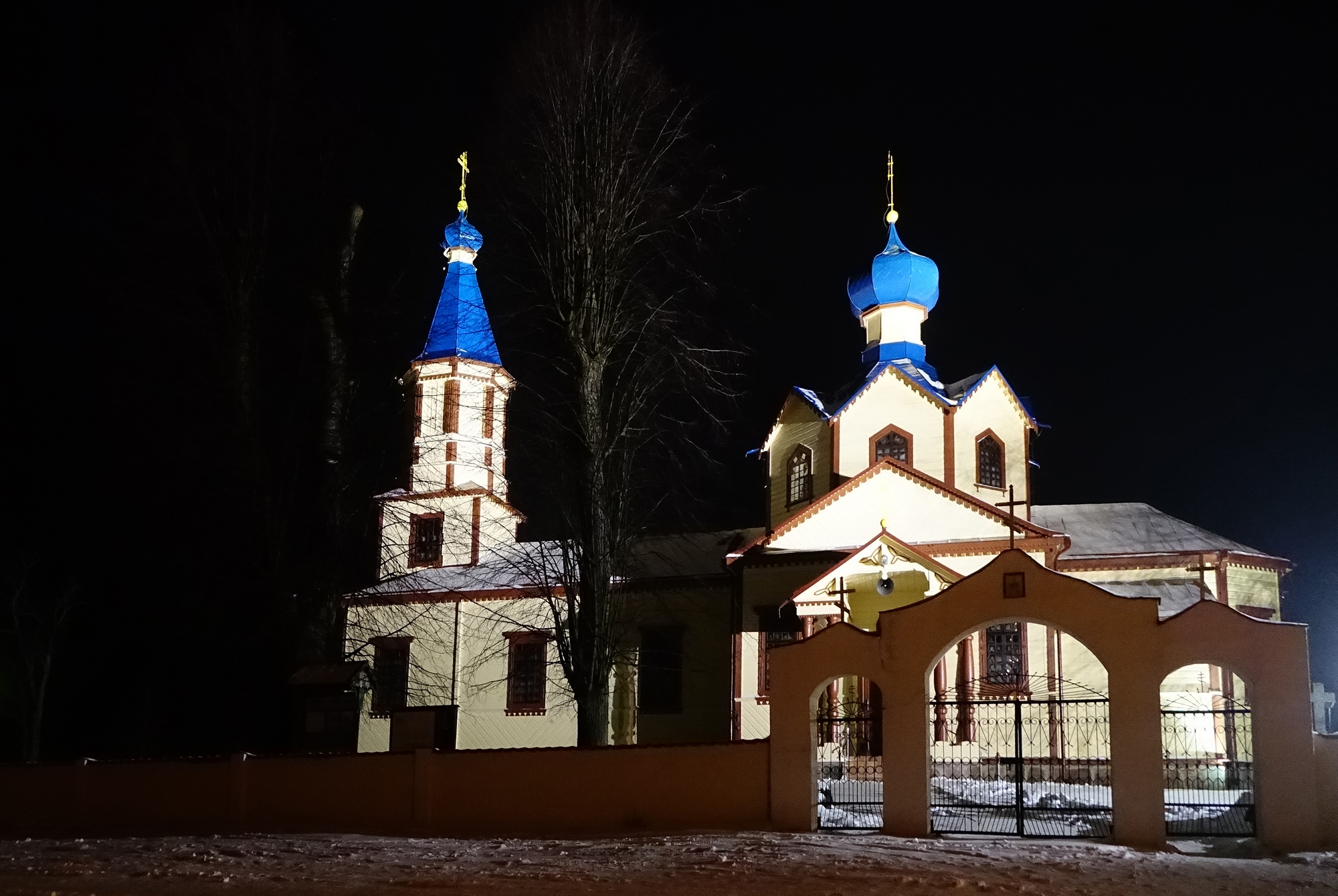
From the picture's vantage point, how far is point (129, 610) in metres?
34.8

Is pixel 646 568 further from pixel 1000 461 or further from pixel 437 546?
pixel 1000 461

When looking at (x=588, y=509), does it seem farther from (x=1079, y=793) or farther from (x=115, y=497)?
(x=115, y=497)

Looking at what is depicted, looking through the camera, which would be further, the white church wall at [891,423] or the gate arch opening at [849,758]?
the white church wall at [891,423]

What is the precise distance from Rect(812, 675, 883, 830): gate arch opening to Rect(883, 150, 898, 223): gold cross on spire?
9.88 m

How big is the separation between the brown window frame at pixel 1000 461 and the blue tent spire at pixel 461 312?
1001 cm

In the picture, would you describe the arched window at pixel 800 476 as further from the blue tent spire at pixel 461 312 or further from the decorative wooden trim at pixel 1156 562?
the blue tent spire at pixel 461 312

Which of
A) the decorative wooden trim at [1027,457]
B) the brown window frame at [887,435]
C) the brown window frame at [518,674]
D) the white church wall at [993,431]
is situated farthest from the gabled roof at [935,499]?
the brown window frame at [518,674]

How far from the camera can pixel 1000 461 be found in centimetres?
2327

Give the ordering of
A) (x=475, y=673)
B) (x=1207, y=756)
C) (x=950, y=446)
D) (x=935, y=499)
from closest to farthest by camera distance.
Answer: (x=1207, y=756) < (x=935, y=499) < (x=950, y=446) < (x=475, y=673)

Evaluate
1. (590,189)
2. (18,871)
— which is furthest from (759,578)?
(18,871)

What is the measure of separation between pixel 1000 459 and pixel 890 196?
21.3 feet

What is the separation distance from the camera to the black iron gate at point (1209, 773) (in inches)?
496

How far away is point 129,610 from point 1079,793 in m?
26.9

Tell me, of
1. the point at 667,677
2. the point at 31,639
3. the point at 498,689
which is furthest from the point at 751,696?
the point at 31,639
